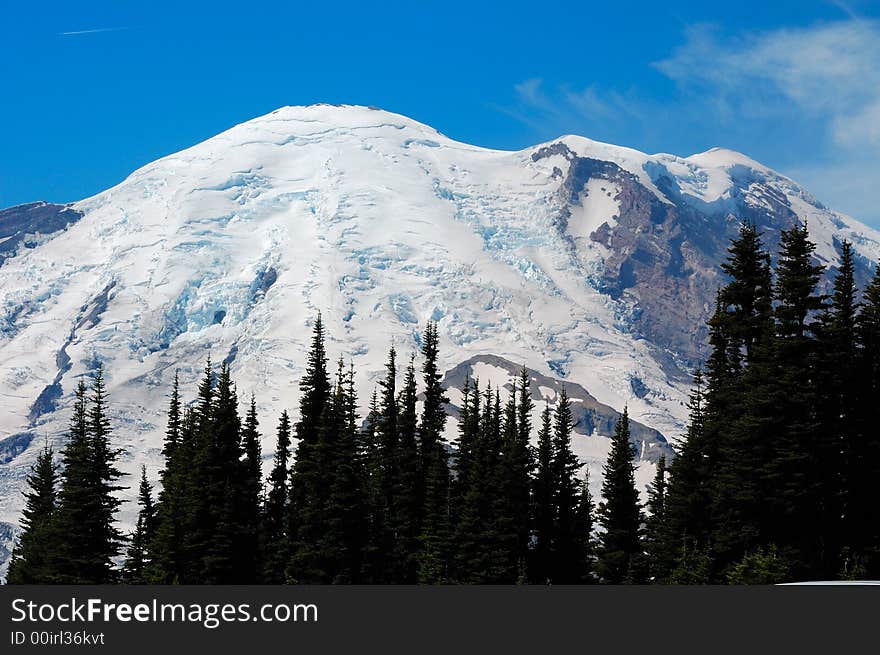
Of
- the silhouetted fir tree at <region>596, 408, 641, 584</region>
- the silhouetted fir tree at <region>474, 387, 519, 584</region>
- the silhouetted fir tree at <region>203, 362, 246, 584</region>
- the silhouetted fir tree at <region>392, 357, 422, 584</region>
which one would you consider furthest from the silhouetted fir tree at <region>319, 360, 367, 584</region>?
the silhouetted fir tree at <region>596, 408, 641, 584</region>

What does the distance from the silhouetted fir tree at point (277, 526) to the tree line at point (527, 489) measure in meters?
0.27

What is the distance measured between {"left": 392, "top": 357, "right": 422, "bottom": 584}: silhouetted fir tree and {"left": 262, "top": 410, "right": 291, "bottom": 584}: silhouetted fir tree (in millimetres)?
7441

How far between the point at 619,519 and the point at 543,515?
6737mm

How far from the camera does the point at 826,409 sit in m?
57.6

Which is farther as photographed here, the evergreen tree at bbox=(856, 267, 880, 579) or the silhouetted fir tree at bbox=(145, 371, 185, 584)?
the silhouetted fir tree at bbox=(145, 371, 185, 584)

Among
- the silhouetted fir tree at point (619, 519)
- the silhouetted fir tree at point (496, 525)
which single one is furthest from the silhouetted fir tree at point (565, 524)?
the silhouetted fir tree at point (496, 525)

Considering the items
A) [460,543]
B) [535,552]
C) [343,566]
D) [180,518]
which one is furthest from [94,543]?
[535,552]

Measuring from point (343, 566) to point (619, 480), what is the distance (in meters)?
27.6

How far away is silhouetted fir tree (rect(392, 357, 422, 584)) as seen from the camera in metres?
79.0

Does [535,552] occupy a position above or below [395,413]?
below

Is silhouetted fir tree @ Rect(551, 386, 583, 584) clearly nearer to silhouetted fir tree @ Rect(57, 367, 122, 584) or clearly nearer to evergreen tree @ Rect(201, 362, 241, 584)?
evergreen tree @ Rect(201, 362, 241, 584)
